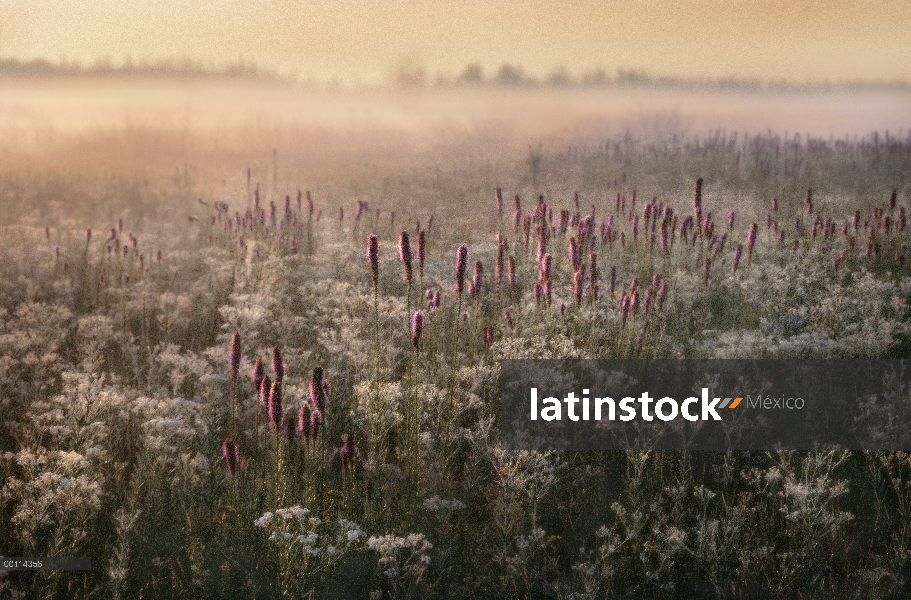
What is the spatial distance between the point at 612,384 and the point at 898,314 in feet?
11.0

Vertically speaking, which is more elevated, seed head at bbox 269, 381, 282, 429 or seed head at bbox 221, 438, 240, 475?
seed head at bbox 269, 381, 282, 429

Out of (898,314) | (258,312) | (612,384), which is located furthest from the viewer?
(898,314)

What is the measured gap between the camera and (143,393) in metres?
5.70

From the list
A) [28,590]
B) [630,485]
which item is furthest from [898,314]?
[28,590]

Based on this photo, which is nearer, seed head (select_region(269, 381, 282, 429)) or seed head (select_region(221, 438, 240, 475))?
seed head (select_region(269, 381, 282, 429))

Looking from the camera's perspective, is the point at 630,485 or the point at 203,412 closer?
the point at 630,485

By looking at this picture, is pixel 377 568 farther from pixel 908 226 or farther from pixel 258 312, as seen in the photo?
pixel 908 226

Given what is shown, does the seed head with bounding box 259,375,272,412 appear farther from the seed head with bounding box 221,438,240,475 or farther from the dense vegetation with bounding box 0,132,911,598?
the seed head with bounding box 221,438,240,475
